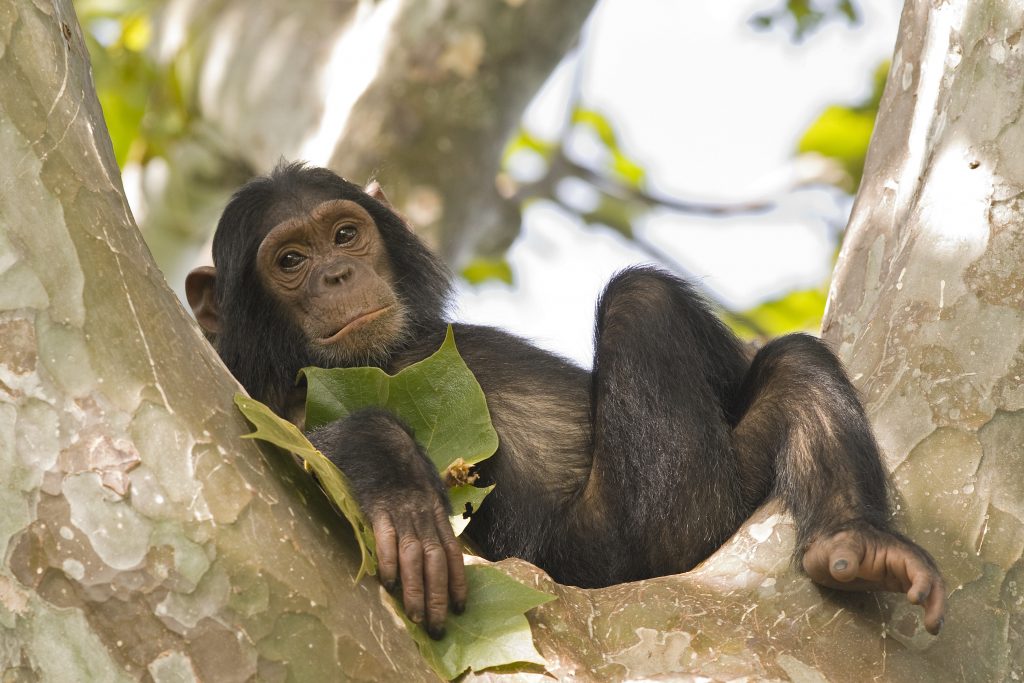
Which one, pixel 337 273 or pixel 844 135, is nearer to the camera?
pixel 337 273

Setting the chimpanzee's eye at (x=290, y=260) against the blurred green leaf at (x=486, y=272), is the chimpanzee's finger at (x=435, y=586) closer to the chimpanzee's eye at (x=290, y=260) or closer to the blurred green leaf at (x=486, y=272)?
the chimpanzee's eye at (x=290, y=260)

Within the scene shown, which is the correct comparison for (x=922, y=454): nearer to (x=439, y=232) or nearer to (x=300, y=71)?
(x=439, y=232)

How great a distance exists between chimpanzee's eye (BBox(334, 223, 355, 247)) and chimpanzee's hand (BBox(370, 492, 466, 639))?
75.0 inches

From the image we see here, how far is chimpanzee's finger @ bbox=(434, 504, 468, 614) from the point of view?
2770 millimetres

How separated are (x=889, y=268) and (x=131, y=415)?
92.2 inches

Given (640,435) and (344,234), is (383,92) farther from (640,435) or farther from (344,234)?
(640,435)

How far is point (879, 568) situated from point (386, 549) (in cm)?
118

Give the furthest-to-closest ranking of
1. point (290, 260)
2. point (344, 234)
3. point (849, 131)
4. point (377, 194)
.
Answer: point (849, 131) → point (377, 194) → point (344, 234) → point (290, 260)

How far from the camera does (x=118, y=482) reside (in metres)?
2.34

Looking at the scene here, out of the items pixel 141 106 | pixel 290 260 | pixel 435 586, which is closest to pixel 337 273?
pixel 290 260

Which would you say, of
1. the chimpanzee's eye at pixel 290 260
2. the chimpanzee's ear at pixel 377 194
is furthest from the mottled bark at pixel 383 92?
the chimpanzee's eye at pixel 290 260

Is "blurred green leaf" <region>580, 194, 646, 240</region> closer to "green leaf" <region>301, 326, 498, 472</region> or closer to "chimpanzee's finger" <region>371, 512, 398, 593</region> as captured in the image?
"green leaf" <region>301, 326, 498, 472</region>

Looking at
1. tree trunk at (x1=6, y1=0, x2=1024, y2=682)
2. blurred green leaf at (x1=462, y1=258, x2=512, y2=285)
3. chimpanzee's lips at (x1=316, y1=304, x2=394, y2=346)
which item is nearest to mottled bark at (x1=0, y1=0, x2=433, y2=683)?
tree trunk at (x1=6, y1=0, x2=1024, y2=682)

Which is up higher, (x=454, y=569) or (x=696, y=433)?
(x=696, y=433)
